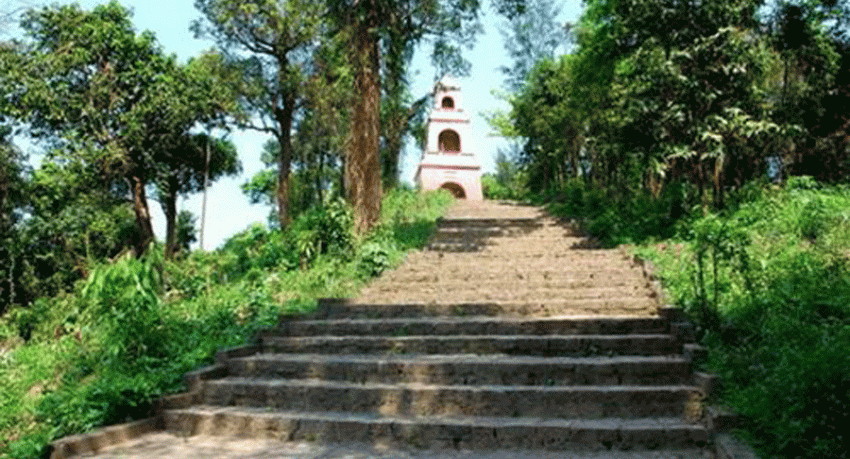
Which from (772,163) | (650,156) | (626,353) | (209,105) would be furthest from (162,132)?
(626,353)

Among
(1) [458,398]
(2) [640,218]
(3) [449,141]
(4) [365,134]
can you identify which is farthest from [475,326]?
(3) [449,141]

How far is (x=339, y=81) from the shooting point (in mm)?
12867

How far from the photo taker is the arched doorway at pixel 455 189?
29.9 metres

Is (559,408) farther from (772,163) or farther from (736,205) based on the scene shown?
(772,163)

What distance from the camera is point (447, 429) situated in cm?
512

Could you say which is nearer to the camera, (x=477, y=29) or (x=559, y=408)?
(x=559, y=408)

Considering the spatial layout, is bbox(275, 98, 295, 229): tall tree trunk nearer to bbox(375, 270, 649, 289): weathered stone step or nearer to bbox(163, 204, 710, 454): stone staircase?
bbox(375, 270, 649, 289): weathered stone step

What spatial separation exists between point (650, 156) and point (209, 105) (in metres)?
17.5

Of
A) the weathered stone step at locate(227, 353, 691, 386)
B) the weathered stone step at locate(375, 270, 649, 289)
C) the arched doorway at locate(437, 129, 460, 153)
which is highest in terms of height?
the arched doorway at locate(437, 129, 460, 153)

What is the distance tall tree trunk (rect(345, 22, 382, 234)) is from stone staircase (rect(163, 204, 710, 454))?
3.96 meters

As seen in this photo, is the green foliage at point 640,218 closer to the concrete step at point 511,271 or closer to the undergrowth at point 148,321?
the concrete step at point 511,271

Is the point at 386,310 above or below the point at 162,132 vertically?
below

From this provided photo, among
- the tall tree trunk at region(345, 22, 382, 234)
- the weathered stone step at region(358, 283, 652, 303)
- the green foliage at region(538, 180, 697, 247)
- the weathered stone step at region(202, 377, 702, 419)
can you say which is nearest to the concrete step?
the weathered stone step at region(358, 283, 652, 303)

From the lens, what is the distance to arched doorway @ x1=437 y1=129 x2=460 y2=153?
31062mm
